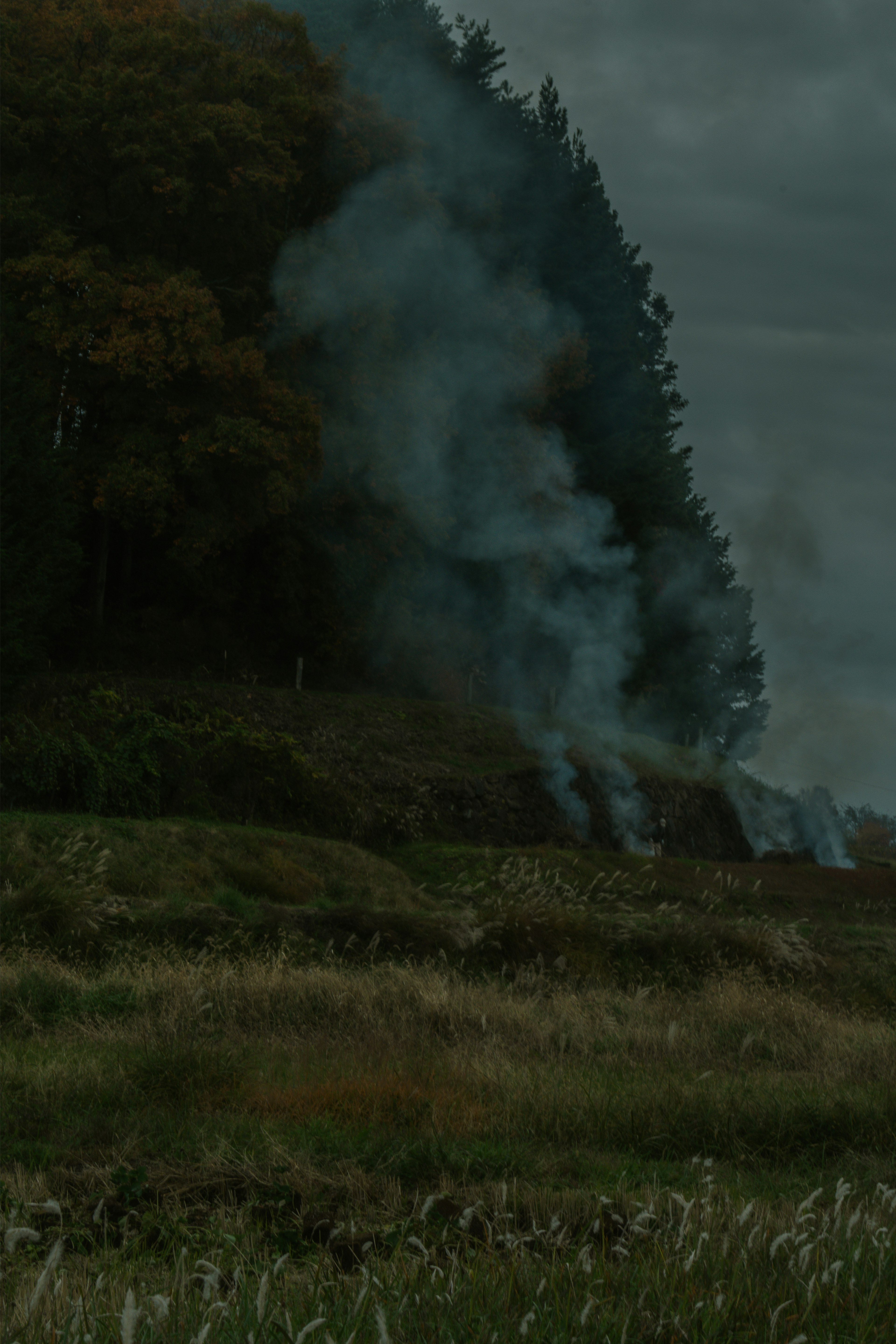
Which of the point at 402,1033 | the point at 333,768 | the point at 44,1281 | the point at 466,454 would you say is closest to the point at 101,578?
the point at 333,768

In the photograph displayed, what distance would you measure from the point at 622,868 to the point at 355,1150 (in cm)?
1822

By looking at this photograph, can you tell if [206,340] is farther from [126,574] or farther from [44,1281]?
[44,1281]

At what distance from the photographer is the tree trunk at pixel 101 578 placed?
1109 inches

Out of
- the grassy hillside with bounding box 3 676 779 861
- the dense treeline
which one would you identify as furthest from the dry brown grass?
the dense treeline

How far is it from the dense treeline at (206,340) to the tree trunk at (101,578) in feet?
0.34

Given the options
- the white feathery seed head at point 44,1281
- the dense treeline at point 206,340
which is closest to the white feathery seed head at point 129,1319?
the white feathery seed head at point 44,1281

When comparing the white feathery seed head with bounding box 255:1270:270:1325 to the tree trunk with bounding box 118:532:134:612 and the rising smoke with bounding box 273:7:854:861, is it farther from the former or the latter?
the tree trunk with bounding box 118:532:134:612

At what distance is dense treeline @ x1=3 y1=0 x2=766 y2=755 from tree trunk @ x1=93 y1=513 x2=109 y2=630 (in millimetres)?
105

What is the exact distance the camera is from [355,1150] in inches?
222

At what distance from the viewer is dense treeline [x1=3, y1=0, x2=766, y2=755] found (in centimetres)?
2447

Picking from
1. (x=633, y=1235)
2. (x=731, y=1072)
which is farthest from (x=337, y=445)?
(x=633, y=1235)

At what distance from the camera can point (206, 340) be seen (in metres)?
25.0

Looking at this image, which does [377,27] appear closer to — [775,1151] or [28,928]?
[28,928]

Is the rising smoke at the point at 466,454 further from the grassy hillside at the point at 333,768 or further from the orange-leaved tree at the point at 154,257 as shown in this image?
the orange-leaved tree at the point at 154,257
